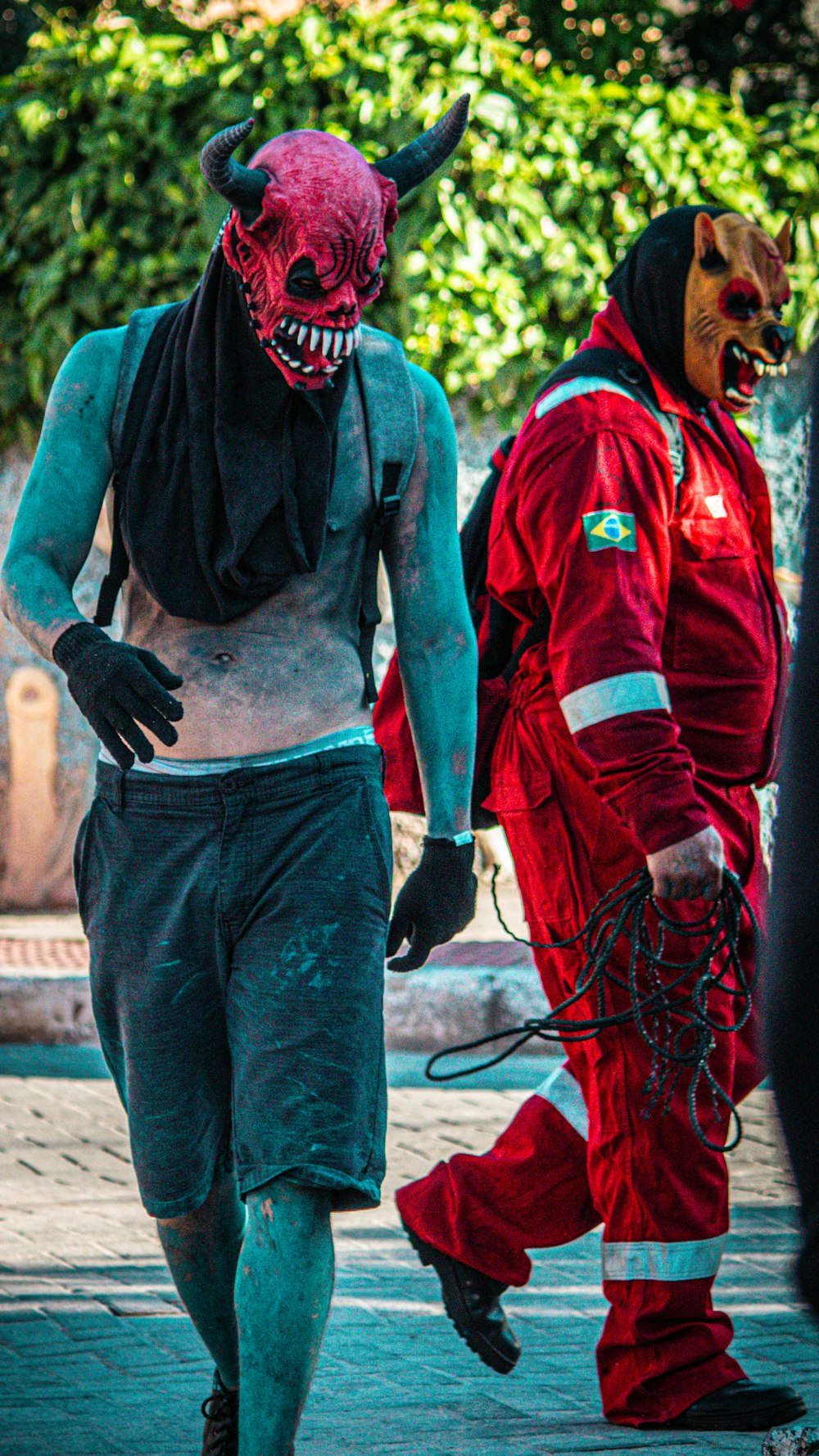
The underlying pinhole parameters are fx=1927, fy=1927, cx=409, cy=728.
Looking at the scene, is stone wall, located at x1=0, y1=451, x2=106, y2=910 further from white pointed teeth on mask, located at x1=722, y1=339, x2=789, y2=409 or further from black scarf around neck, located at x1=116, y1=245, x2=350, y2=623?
black scarf around neck, located at x1=116, y1=245, x2=350, y2=623

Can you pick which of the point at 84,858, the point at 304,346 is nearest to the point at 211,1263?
the point at 84,858

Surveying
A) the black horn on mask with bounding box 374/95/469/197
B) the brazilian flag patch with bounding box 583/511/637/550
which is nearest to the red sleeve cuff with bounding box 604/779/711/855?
the brazilian flag patch with bounding box 583/511/637/550

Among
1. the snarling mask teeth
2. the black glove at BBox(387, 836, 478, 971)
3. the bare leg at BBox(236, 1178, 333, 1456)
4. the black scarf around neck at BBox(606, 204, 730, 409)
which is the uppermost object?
the snarling mask teeth

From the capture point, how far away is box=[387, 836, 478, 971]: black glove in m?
3.12

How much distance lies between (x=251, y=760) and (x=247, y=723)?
0.18 feet

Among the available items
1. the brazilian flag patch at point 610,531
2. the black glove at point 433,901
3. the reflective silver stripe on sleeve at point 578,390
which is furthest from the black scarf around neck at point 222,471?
the reflective silver stripe on sleeve at point 578,390

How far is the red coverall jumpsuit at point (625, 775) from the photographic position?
3367 mm

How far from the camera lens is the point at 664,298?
147 inches

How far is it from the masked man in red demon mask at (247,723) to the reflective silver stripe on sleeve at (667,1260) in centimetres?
75

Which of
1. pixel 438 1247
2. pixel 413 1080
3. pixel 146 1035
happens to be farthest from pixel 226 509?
pixel 413 1080

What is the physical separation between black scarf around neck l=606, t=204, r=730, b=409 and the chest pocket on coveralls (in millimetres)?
299

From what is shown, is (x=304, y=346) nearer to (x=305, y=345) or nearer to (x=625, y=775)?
(x=305, y=345)

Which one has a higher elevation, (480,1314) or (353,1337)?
(480,1314)

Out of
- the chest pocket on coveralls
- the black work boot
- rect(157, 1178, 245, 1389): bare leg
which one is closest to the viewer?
rect(157, 1178, 245, 1389): bare leg
